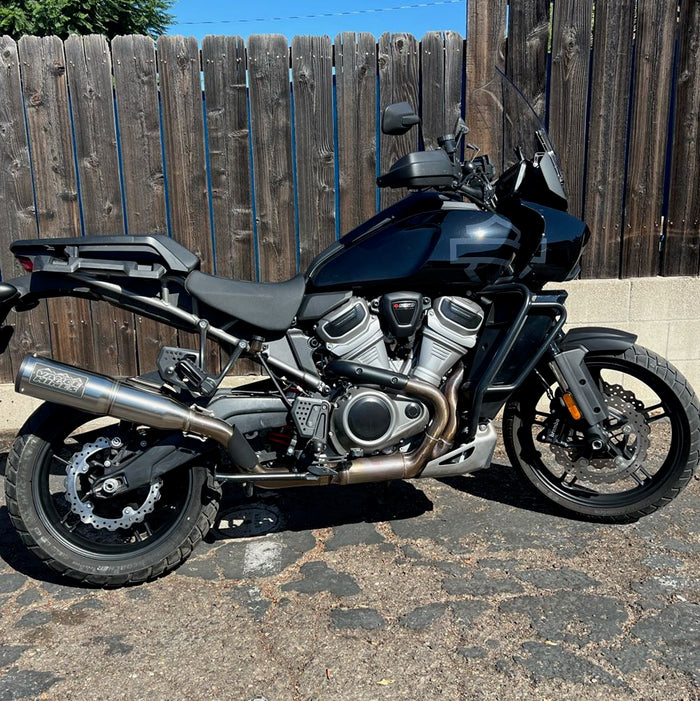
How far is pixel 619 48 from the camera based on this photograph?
4559mm

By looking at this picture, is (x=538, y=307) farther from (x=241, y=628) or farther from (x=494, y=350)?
(x=241, y=628)

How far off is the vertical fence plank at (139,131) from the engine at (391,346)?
83.3 inches

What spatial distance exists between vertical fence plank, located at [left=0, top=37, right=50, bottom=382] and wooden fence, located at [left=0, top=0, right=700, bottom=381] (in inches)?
0.4

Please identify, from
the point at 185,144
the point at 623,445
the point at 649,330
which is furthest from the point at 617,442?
the point at 185,144

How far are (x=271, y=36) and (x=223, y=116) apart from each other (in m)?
0.58

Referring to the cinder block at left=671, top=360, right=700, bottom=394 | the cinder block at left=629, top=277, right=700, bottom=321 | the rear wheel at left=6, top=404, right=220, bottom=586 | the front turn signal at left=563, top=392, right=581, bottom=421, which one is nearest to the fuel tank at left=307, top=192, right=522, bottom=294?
the front turn signal at left=563, top=392, right=581, bottom=421

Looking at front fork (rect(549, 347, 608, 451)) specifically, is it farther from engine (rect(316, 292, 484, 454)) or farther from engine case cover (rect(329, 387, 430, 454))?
engine case cover (rect(329, 387, 430, 454))

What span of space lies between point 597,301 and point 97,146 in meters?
3.46

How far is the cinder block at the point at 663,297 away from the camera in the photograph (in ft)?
15.6

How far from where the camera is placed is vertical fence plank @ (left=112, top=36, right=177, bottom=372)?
4.37 meters

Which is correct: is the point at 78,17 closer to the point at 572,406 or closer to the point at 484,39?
the point at 484,39

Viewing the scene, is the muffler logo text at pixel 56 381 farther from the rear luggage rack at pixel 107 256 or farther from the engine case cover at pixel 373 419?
the engine case cover at pixel 373 419

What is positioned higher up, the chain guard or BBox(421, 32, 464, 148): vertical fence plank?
BBox(421, 32, 464, 148): vertical fence plank

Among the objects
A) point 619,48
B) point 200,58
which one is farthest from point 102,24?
point 619,48
